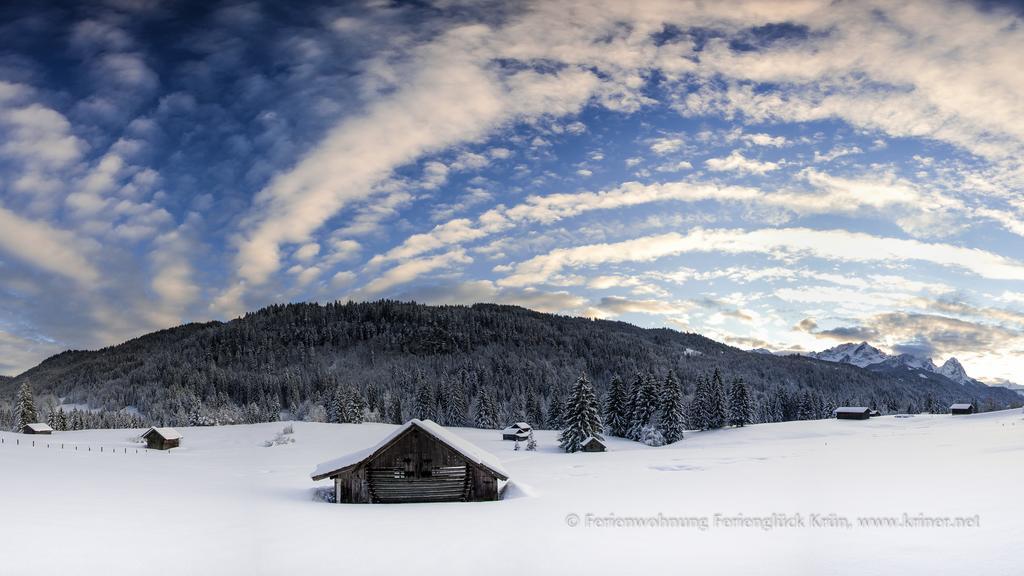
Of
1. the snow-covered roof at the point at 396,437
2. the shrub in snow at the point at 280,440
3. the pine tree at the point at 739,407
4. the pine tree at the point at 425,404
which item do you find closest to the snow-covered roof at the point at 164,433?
the shrub in snow at the point at 280,440

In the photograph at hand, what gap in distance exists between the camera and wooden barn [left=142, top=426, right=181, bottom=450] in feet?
272

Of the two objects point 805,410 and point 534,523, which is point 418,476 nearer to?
point 534,523

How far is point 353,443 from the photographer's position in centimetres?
8212

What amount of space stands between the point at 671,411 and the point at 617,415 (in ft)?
31.6

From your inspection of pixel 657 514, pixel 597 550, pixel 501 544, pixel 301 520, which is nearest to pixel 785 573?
pixel 597 550

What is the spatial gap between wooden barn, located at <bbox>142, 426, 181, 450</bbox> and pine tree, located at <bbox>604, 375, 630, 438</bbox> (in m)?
64.9

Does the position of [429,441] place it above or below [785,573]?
above

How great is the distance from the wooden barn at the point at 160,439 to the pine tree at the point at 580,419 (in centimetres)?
5530

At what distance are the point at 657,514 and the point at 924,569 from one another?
11169 millimetres

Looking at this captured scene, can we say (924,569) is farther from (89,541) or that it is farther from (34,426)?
(34,426)

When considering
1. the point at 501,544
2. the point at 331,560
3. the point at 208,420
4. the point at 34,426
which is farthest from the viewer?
the point at 208,420

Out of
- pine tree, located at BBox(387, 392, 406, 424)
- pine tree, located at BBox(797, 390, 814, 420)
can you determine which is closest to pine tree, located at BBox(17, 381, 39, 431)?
pine tree, located at BBox(387, 392, 406, 424)

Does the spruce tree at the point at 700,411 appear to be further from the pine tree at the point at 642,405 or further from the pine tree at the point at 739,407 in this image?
the pine tree at the point at 642,405

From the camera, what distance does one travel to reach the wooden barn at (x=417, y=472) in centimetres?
3197
